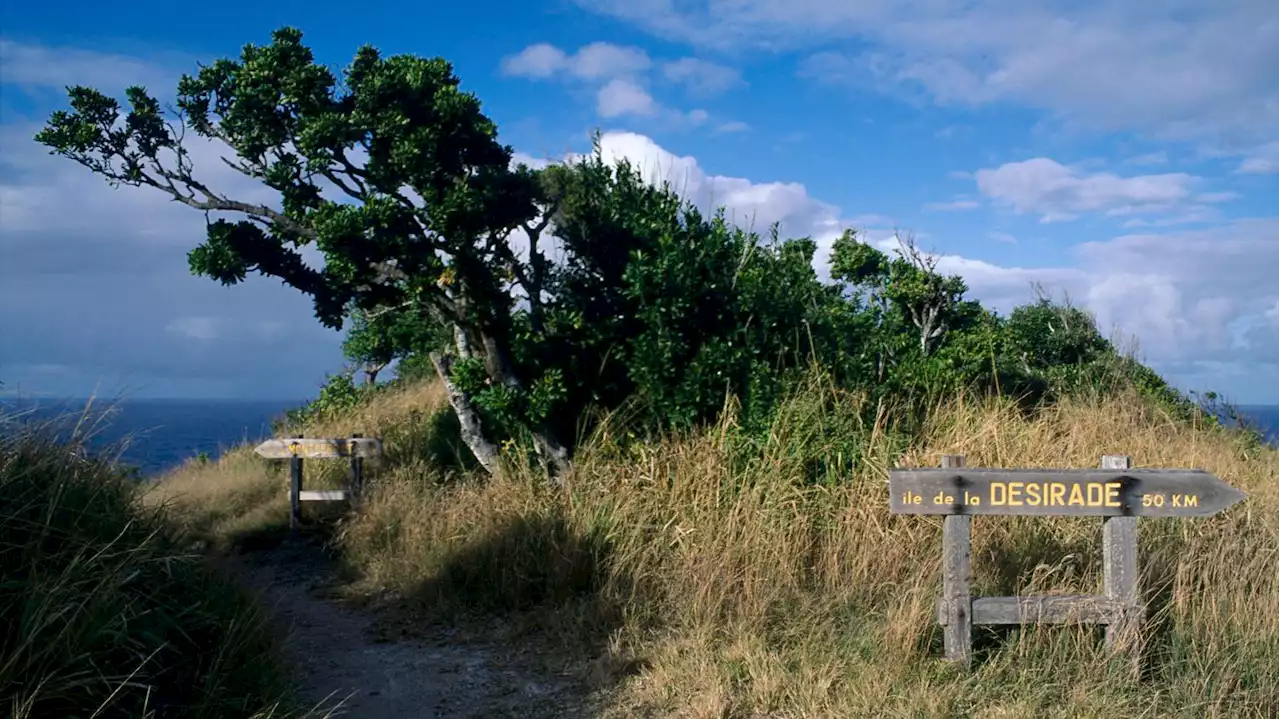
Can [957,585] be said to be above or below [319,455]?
below

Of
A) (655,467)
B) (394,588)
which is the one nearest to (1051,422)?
(655,467)

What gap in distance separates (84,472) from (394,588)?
2.95 metres

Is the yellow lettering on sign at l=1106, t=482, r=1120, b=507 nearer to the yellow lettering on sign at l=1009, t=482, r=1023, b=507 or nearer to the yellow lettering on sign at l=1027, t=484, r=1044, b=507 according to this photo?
the yellow lettering on sign at l=1027, t=484, r=1044, b=507

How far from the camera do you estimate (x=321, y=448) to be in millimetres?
10711

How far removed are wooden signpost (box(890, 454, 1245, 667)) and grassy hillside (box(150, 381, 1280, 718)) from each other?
18 centimetres

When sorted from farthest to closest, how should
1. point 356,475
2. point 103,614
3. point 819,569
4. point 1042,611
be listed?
1. point 356,475
2. point 819,569
3. point 1042,611
4. point 103,614

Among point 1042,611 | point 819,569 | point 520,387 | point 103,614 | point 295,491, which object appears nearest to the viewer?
point 103,614

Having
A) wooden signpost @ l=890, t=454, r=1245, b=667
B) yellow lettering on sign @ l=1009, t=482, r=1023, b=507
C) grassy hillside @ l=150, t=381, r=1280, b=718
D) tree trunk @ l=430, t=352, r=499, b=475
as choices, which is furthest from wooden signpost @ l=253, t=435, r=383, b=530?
yellow lettering on sign @ l=1009, t=482, r=1023, b=507

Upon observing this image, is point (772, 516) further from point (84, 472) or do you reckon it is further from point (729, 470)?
point (84, 472)

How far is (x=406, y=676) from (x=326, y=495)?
4.81 meters

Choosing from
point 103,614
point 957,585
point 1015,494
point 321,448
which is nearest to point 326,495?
point 321,448

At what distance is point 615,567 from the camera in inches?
273

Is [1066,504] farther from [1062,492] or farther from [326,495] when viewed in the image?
[326,495]

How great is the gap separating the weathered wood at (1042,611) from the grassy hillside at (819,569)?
0.10 metres
